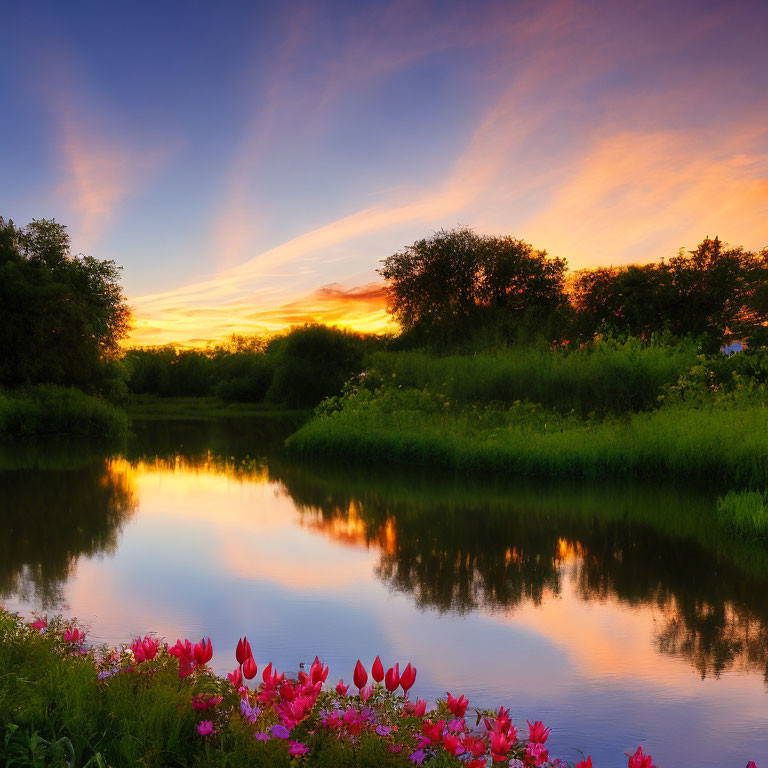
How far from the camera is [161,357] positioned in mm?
61000

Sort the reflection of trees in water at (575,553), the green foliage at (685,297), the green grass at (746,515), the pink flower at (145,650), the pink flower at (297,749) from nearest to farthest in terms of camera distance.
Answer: the pink flower at (297,749)
the pink flower at (145,650)
the reflection of trees in water at (575,553)
the green grass at (746,515)
the green foliage at (685,297)

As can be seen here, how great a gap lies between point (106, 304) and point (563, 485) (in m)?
27.9

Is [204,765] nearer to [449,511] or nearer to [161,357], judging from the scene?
[449,511]

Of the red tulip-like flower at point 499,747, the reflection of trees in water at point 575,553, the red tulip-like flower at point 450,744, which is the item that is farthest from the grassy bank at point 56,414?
the red tulip-like flower at point 499,747

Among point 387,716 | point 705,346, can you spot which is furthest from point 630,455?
point 705,346

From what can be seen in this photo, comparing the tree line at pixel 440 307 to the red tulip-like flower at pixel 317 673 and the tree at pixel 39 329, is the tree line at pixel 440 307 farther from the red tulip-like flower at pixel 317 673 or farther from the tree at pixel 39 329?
the red tulip-like flower at pixel 317 673

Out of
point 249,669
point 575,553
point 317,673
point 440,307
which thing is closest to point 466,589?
point 575,553

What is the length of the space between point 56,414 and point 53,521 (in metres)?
13.1

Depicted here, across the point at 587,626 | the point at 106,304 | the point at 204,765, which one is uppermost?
the point at 106,304

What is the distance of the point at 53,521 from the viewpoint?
8875 mm

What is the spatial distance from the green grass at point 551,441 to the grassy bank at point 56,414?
728cm

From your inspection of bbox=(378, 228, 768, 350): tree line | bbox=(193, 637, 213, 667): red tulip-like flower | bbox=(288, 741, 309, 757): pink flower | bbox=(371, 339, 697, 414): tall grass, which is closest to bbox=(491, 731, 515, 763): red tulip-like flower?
bbox=(288, 741, 309, 757): pink flower

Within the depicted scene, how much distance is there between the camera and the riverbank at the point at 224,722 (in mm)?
2609

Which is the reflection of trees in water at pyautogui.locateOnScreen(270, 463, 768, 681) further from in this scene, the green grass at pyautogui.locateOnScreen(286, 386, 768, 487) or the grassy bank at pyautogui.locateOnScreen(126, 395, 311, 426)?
the grassy bank at pyautogui.locateOnScreen(126, 395, 311, 426)
